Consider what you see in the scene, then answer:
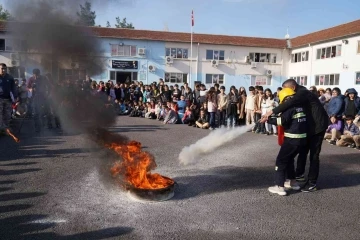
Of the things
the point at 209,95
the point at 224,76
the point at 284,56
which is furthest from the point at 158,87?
the point at 284,56

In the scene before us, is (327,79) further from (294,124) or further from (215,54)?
(294,124)

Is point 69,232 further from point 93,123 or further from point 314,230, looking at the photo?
point 314,230

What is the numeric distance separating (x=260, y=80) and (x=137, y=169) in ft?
→ 98.2

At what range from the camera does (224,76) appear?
32.2 metres

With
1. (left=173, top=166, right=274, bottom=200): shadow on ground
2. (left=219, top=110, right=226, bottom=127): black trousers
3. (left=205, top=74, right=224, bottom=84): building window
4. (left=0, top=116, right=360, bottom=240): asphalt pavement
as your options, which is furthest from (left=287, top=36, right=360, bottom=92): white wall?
(left=173, top=166, right=274, bottom=200): shadow on ground

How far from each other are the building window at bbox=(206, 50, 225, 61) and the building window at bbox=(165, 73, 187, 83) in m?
3.14

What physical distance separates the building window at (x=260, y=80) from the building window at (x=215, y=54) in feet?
13.4

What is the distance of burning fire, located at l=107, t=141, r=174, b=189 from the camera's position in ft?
16.7

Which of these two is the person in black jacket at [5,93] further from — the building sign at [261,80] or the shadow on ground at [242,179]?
the building sign at [261,80]

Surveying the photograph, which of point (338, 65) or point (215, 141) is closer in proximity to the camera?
point (215, 141)

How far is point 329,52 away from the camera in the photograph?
92.1ft

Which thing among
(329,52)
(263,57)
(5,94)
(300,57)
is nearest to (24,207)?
(5,94)

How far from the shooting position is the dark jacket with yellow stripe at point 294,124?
5273 millimetres

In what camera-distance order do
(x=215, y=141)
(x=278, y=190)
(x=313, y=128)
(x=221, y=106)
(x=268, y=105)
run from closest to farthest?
1. (x=278, y=190)
2. (x=313, y=128)
3. (x=215, y=141)
4. (x=268, y=105)
5. (x=221, y=106)
